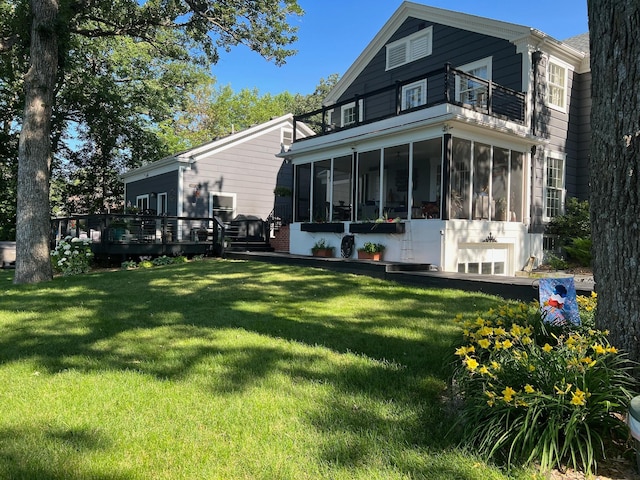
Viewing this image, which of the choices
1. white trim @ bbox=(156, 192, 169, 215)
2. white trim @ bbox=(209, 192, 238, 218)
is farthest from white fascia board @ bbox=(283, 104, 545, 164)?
white trim @ bbox=(156, 192, 169, 215)

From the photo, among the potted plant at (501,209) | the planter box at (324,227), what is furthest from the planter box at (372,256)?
the potted plant at (501,209)

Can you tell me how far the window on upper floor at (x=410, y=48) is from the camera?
44.0ft

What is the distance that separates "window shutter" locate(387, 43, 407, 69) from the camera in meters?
14.2

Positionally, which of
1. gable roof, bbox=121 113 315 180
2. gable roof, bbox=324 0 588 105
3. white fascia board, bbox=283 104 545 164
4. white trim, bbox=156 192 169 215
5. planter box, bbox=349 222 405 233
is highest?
gable roof, bbox=324 0 588 105

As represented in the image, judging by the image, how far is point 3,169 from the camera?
20.8 metres

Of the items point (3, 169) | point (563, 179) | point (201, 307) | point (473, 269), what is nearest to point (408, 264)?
point (473, 269)

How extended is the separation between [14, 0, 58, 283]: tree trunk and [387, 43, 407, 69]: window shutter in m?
9.61

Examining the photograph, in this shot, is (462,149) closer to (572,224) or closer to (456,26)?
(572,224)

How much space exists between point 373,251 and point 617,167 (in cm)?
776

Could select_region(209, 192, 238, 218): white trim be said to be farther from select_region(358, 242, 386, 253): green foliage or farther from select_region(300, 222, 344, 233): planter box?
select_region(358, 242, 386, 253): green foliage

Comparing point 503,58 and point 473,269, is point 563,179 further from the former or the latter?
point 473,269

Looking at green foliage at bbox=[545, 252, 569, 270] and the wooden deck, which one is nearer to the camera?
green foliage at bbox=[545, 252, 569, 270]

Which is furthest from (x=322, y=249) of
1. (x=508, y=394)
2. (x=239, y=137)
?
(x=508, y=394)

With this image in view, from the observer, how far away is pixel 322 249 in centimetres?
1171
